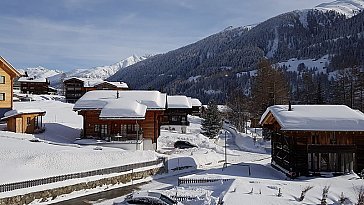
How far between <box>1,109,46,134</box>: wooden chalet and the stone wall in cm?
1484

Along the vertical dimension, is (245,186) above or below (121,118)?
below

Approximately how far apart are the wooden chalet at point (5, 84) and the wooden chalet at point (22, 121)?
560 centimetres

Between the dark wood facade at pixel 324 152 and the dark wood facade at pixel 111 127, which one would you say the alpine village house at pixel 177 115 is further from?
the dark wood facade at pixel 324 152

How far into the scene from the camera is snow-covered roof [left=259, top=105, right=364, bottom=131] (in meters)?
27.1

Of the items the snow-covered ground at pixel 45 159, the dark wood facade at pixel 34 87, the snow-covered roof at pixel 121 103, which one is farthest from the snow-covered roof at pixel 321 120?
the dark wood facade at pixel 34 87

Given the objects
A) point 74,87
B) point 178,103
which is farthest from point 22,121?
point 74,87

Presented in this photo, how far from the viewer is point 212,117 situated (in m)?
60.3

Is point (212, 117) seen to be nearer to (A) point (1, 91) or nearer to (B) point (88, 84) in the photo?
(A) point (1, 91)

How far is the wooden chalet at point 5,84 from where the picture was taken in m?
42.6

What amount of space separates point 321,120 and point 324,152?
2.34 m

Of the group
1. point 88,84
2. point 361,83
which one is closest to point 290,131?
point 361,83

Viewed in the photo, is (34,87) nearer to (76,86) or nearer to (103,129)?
(76,86)

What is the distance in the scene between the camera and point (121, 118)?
35.1 metres

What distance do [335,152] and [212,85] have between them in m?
170
